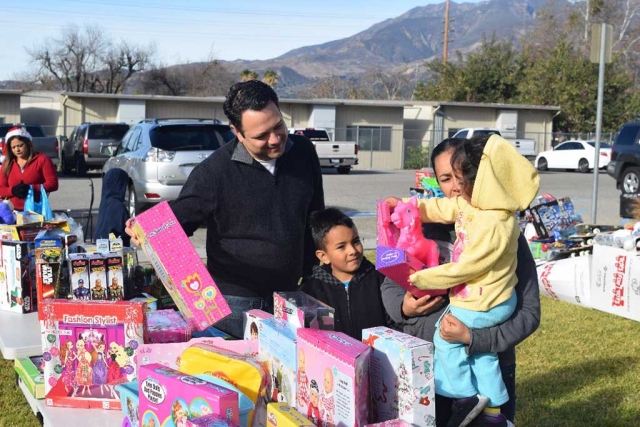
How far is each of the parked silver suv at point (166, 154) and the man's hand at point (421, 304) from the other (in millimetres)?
9779

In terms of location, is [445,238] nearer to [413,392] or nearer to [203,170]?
[413,392]

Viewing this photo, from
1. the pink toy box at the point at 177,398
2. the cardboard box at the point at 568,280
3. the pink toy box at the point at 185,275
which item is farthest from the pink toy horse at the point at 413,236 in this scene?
the cardboard box at the point at 568,280

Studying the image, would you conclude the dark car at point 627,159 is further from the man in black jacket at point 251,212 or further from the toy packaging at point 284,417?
the toy packaging at point 284,417

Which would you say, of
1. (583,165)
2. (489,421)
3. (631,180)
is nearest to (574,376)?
(489,421)

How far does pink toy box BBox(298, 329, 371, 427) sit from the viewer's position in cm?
203

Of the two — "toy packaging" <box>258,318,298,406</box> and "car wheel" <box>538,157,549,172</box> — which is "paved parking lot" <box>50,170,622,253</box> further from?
"toy packaging" <box>258,318,298,406</box>

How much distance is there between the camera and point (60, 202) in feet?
53.8

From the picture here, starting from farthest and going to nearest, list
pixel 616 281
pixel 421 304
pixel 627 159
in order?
1. pixel 627 159
2. pixel 616 281
3. pixel 421 304

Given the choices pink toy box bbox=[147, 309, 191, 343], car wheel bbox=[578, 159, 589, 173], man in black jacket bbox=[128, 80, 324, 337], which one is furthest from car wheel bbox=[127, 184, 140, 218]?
car wheel bbox=[578, 159, 589, 173]

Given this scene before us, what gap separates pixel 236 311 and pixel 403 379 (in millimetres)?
1447

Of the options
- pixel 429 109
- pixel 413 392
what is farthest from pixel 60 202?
pixel 429 109

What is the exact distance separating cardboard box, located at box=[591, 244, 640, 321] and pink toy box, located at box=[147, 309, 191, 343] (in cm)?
499

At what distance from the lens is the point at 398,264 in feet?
7.93

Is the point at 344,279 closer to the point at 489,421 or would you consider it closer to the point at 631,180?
the point at 489,421
